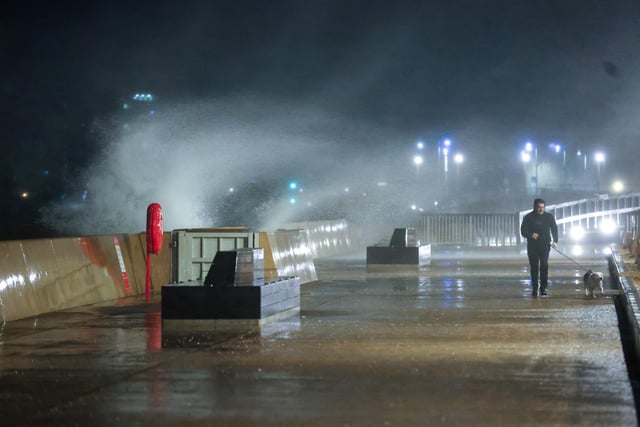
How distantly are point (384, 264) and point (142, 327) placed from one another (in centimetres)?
1584

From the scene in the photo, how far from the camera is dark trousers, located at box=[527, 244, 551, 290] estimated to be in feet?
60.3

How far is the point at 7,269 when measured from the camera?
15.1 metres

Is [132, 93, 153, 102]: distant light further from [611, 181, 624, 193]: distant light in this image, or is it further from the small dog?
the small dog

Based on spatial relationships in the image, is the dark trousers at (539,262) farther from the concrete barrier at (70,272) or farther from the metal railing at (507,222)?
the metal railing at (507,222)

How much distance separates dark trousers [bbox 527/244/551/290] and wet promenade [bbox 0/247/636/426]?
1026mm

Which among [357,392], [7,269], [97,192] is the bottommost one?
[357,392]

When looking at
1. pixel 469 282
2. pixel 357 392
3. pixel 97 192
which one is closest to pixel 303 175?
pixel 97 192

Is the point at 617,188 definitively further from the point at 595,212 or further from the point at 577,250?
the point at 577,250

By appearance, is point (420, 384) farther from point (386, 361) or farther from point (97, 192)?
point (97, 192)

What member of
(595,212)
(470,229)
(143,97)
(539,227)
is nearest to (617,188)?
(595,212)

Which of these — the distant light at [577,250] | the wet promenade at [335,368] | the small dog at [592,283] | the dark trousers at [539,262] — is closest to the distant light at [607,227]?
the distant light at [577,250]

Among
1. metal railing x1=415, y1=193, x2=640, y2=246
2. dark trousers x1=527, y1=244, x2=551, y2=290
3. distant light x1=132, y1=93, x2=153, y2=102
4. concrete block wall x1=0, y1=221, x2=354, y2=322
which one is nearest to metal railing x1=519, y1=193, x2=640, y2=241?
metal railing x1=415, y1=193, x2=640, y2=246

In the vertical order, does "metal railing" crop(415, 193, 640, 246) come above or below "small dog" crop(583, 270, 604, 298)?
above

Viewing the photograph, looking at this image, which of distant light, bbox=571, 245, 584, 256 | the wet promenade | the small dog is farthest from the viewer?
distant light, bbox=571, 245, 584, 256
